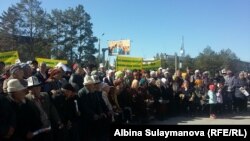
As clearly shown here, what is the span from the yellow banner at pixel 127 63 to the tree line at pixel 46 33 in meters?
34.4

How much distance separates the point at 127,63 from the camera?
55.9 ft

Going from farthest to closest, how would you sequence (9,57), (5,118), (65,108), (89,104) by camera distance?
1. (9,57)
2. (89,104)
3. (65,108)
4. (5,118)

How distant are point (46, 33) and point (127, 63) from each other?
3991 cm

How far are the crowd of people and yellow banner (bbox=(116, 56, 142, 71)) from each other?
961 millimetres

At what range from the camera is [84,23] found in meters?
60.4

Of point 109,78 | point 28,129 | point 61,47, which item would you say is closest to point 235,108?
point 109,78

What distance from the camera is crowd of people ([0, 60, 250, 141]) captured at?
6.41m

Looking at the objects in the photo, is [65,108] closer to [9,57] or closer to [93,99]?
[93,99]

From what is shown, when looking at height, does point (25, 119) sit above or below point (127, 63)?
below

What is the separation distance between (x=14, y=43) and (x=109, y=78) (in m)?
40.6

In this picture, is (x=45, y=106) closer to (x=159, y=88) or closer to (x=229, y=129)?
(x=229, y=129)

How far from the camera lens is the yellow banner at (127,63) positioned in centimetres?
1680

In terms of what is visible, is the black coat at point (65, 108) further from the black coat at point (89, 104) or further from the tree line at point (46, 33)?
the tree line at point (46, 33)

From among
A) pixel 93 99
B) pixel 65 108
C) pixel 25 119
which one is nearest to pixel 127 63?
pixel 93 99
